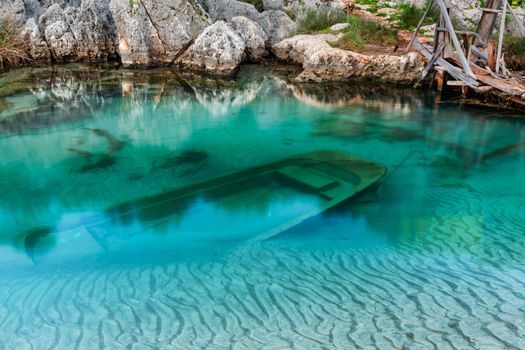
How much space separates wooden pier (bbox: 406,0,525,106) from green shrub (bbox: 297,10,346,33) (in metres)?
4.25

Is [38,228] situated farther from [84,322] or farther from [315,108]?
[315,108]

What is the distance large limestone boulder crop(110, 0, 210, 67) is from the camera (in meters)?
14.5

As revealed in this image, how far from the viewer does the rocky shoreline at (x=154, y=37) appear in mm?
14125

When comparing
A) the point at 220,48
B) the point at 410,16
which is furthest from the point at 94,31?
the point at 410,16

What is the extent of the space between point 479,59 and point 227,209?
26.3 ft

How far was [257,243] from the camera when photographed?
507cm

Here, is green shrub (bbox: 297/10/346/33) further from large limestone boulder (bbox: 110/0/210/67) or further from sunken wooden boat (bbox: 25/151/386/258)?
sunken wooden boat (bbox: 25/151/386/258)

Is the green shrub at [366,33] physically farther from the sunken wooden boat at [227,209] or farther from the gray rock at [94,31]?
the gray rock at [94,31]

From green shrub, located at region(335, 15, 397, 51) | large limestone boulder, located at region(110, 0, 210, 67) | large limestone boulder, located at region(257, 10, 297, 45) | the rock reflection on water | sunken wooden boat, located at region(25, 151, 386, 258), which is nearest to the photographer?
sunken wooden boat, located at region(25, 151, 386, 258)

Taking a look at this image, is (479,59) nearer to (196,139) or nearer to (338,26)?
(338,26)

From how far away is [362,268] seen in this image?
458 cm

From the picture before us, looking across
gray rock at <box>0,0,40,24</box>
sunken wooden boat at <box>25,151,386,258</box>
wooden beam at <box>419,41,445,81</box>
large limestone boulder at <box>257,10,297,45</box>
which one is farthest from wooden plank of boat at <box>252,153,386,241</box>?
gray rock at <box>0,0,40,24</box>

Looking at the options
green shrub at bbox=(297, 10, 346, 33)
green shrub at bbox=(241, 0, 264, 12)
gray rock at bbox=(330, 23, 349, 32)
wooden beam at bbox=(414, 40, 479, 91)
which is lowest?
wooden beam at bbox=(414, 40, 479, 91)

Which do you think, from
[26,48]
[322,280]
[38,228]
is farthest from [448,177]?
[26,48]
